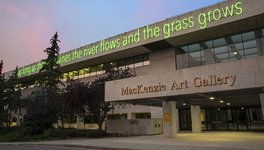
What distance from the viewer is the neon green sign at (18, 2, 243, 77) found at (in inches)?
1024

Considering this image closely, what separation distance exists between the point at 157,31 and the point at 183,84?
41.7 feet

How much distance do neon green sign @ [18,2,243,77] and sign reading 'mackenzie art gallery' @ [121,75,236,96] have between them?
9782 millimetres

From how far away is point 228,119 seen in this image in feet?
109

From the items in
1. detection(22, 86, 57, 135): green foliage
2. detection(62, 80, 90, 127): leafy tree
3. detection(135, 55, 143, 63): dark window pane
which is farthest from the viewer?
detection(135, 55, 143, 63): dark window pane

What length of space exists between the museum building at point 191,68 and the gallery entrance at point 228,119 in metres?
0.11

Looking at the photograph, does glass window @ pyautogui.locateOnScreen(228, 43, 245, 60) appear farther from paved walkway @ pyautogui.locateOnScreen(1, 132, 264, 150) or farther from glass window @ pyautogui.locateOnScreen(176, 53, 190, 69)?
paved walkway @ pyautogui.locateOnScreen(1, 132, 264, 150)

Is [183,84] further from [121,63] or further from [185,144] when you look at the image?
[121,63]

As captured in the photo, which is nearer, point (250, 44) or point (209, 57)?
point (209, 57)

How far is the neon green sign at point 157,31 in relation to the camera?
26.0 meters

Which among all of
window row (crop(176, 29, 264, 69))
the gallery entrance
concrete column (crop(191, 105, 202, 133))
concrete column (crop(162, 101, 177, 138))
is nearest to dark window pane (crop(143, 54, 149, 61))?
the gallery entrance

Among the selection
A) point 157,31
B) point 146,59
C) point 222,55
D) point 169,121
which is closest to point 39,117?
point 146,59

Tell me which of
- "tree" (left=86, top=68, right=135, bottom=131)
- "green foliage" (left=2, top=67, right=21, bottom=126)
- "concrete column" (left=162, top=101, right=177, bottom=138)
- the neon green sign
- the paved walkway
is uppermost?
the neon green sign

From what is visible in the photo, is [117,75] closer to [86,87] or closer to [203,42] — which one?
[86,87]

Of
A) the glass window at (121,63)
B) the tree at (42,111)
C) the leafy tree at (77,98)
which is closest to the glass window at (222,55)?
the leafy tree at (77,98)
